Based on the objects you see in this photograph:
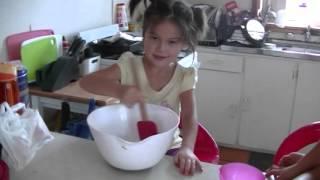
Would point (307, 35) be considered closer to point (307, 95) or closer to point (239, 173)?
point (307, 95)

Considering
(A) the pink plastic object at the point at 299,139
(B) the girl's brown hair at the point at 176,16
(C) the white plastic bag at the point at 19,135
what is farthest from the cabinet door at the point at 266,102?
(C) the white plastic bag at the point at 19,135

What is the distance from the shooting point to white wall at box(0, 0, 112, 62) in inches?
73.3

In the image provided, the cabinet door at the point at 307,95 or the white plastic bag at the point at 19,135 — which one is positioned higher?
the white plastic bag at the point at 19,135

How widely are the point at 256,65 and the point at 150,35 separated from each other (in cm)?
158

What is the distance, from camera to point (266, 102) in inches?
114

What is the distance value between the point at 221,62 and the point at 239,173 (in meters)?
1.96

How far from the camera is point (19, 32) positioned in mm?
1951

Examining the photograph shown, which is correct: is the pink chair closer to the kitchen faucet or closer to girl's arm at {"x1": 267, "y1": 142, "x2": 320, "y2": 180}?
girl's arm at {"x1": 267, "y1": 142, "x2": 320, "y2": 180}

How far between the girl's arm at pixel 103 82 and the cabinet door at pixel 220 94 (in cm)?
148

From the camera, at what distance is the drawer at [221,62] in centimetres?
284

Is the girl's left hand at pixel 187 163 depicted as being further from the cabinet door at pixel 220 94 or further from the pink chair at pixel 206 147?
the cabinet door at pixel 220 94

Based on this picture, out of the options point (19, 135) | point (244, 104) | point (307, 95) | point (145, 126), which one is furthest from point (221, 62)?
point (19, 135)

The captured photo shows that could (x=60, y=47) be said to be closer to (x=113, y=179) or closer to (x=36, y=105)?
(x=36, y=105)

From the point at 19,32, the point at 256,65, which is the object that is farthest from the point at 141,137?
the point at 256,65
